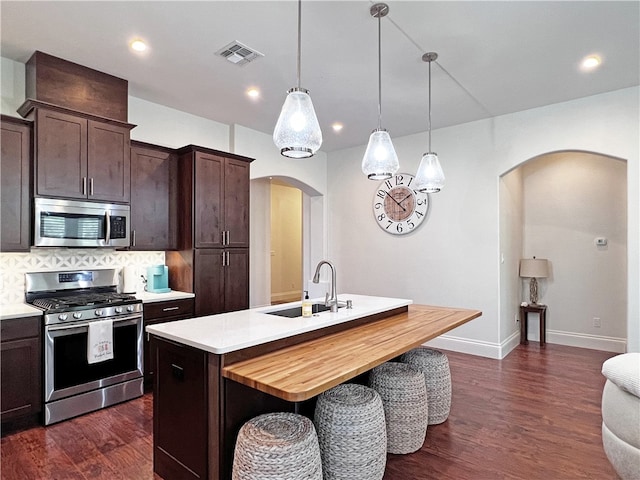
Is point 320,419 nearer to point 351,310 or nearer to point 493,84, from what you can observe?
point 351,310

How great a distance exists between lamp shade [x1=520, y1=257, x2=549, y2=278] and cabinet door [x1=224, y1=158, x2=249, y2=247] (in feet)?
12.7

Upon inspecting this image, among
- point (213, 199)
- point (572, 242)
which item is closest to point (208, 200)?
point (213, 199)

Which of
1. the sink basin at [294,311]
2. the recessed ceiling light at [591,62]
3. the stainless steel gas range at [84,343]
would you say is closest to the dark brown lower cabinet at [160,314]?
the stainless steel gas range at [84,343]

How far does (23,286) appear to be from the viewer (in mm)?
3232

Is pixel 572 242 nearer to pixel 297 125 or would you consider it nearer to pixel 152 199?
pixel 297 125

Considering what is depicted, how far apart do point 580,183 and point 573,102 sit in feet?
Answer: 4.90

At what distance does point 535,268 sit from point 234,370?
483 centimetres

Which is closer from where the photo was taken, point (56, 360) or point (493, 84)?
point (56, 360)

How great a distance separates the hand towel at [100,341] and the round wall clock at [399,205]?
3.81 meters

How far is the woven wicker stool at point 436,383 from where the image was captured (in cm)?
285

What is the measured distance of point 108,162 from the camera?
3406 millimetres

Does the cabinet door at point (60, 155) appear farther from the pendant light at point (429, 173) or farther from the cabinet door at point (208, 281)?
the pendant light at point (429, 173)

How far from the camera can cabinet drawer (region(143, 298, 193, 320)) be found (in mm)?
3562

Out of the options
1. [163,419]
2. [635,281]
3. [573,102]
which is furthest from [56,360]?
[573,102]
